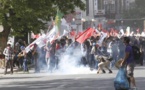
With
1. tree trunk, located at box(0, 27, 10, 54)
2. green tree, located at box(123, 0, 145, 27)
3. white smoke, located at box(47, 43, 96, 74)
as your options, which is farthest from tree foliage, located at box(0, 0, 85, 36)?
green tree, located at box(123, 0, 145, 27)

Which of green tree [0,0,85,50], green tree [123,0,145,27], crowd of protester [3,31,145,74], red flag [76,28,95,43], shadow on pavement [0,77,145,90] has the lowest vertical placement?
shadow on pavement [0,77,145,90]

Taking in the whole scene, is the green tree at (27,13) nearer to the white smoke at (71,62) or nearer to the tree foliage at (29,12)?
the tree foliage at (29,12)

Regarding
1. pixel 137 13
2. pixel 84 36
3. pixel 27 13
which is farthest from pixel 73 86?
pixel 137 13

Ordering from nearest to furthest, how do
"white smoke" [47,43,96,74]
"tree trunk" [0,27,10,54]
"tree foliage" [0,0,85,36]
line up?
"white smoke" [47,43,96,74] < "tree foliage" [0,0,85,36] < "tree trunk" [0,27,10,54]

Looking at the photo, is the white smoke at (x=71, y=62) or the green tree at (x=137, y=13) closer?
the white smoke at (x=71, y=62)

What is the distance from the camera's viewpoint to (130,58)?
1573cm

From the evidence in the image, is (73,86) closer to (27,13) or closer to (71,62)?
(71,62)

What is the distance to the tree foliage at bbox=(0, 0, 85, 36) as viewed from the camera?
2771cm

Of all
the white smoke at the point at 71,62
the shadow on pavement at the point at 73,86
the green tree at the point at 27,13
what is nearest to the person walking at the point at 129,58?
the shadow on pavement at the point at 73,86

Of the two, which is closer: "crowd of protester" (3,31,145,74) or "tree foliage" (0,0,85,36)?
"crowd of protester" (3,31,145,74)

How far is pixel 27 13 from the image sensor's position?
28.6 metres

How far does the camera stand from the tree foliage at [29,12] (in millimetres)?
27711

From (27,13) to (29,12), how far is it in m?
0.17

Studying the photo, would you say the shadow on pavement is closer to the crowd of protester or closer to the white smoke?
the crowd of protester
